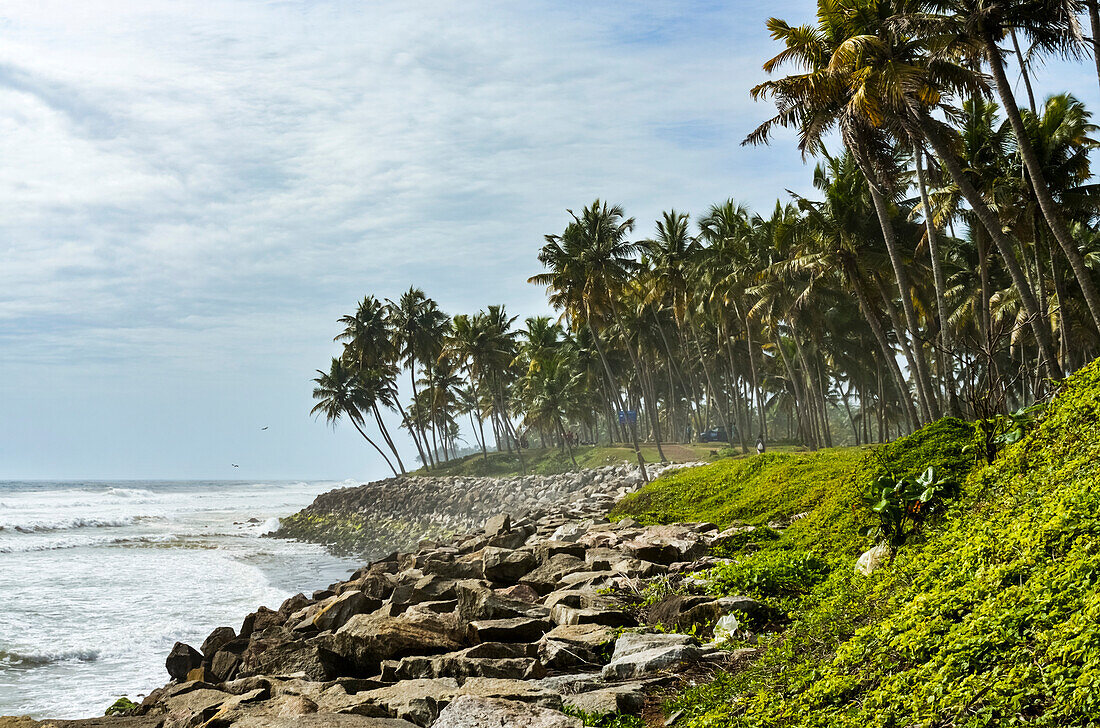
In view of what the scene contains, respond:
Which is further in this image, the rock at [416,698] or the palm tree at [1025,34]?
the palm tree at [1025,34]

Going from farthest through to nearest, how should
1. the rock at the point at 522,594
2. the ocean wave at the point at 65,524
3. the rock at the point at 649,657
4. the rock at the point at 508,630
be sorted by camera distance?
the ocean wave at the point at 65,524 < the rock at the point at 522,594 < the rock at the point at 508,630 < the rock at the point at 649,657

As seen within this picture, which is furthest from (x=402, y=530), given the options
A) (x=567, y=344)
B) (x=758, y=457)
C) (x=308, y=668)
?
(x=308, y=668)

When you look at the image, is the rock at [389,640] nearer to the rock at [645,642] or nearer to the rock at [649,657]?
the rock at [645,642]

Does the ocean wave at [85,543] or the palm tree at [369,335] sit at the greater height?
the palm tree at [369,335]

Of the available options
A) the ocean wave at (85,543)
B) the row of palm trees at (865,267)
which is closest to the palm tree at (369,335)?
the row of palm trees at (865,267)

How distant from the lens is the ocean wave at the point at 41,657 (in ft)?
45.8

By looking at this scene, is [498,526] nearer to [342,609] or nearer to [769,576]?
[342,609]

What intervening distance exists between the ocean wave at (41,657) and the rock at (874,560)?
44.4 feet

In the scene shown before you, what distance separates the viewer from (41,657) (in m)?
14.2

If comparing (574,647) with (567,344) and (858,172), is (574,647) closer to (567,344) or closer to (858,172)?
(858,172)

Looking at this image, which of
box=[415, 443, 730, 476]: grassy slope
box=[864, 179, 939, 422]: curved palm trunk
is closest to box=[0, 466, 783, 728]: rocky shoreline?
box=[864, 179, 939, 422]: curved palm trunk

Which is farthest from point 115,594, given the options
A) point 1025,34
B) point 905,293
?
point 1025,34

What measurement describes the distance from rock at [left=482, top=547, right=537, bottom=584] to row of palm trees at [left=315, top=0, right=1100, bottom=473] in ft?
22.9

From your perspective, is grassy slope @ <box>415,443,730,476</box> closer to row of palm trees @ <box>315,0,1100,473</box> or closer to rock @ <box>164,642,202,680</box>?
row of palm trees @ <box>315,0,1100,473</box>
